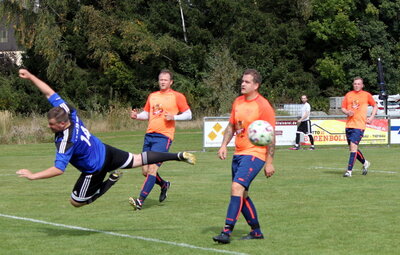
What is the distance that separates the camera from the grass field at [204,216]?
9.03 meters

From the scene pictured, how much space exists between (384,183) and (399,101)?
41.6 meters

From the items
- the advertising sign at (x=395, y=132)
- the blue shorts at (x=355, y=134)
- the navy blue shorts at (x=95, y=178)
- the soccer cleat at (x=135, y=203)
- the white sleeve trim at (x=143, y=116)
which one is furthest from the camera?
the advertising sign at (x=395, y=132)

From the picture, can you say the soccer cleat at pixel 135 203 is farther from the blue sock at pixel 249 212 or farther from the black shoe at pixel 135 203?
the blue sock at pixel 249 212

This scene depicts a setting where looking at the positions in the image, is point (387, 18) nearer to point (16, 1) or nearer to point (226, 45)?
point (226, 45)

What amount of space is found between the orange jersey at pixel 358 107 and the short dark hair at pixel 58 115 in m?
9.77

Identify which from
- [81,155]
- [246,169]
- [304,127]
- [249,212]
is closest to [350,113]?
[249,212]

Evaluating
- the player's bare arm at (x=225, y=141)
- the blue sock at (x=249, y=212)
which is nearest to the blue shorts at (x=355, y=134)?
the player's bare arm at (x=225, y=141)

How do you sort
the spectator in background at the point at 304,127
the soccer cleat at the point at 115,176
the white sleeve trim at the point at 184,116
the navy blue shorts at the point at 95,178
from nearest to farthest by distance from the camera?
the navy blue shorts at the point at 95,178
the soccer cleat at the point at 115,176
the white sleeve trim at the point at 184,116
the spectator in background at the point at 304,127

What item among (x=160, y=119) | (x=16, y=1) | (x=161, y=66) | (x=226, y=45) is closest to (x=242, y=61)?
(x=226, y=45)

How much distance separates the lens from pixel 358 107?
17.4 m

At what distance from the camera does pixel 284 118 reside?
29953mm

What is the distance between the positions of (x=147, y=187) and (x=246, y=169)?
3754mm

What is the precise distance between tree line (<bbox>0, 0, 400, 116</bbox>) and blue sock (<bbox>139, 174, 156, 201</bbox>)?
124 feet

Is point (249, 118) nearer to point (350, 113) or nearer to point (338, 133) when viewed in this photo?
point (350, 113)
